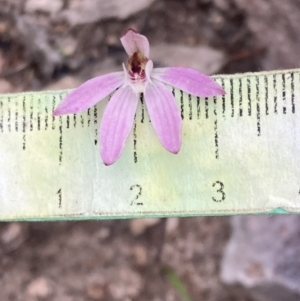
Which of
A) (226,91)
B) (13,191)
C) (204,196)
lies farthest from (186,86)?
(13,191)

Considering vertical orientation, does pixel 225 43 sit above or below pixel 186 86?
above

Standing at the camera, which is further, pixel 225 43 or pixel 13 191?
pixel 225 43

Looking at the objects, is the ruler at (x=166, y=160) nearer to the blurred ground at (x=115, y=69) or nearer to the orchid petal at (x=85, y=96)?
the orchid petal at (x=85, y=96)

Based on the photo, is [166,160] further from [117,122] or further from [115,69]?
[115,69]

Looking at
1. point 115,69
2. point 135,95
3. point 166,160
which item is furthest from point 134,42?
point 115,69

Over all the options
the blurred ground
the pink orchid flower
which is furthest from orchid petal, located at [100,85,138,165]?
the blurred ground

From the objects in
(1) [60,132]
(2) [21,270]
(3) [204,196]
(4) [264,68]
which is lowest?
(2) [21,270]

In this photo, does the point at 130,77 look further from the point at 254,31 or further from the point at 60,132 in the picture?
the point at 254,31
